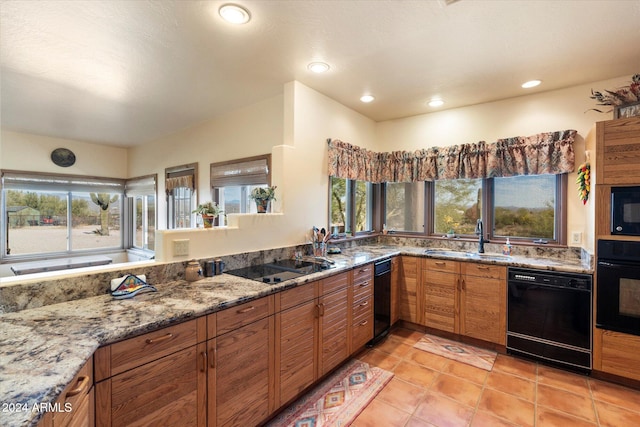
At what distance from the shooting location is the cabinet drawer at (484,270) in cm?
275

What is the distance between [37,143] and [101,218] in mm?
1564

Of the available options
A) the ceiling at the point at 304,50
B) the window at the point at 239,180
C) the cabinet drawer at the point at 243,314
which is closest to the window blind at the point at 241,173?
the window at the point at 239,180

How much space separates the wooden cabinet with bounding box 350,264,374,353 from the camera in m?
2.58

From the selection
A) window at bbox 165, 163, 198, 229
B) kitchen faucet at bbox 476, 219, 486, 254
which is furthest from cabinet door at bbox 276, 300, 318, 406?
window at bbox 165, 163, 198, 229

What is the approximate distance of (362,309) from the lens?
2.70 meters

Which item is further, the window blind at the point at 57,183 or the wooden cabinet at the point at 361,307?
the window blind at the point at 57,183

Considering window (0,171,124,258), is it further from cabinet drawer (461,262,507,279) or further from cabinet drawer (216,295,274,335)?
cabinet drawer (461,262,507,279)

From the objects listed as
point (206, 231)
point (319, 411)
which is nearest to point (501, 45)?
point (206, 231)

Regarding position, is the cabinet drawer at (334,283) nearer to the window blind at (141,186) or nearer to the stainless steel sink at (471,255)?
the stainless steel sink at (471,255)

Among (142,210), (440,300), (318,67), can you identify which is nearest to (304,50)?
(318,67)

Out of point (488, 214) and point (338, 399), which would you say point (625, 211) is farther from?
point (338, 399)

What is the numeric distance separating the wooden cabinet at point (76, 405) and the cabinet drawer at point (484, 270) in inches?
117

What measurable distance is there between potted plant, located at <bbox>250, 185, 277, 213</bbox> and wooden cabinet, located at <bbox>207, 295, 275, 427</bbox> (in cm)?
110

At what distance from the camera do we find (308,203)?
301 cm
